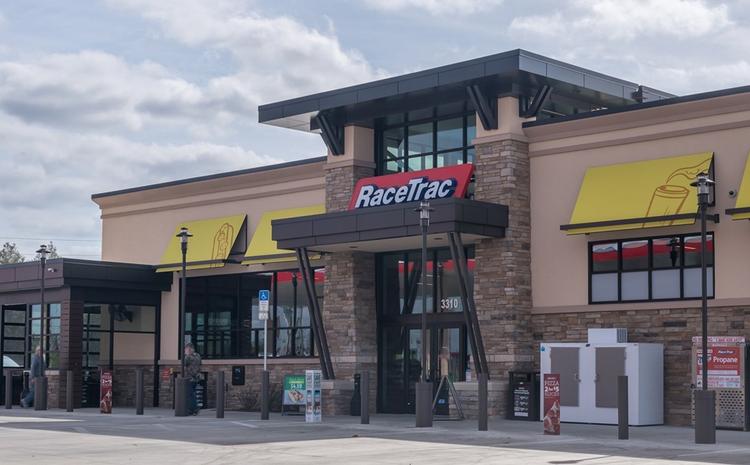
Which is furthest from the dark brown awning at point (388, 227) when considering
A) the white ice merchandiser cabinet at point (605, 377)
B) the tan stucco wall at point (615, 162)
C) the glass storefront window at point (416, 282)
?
the white ice merchandiser cabinet at point (605, 377)

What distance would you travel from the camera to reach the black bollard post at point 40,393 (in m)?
35.9

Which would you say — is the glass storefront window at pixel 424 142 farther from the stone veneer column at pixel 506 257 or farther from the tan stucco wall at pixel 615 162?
the tan stucco wall at pixel 615 162

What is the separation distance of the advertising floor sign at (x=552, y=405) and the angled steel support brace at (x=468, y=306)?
17.3ft

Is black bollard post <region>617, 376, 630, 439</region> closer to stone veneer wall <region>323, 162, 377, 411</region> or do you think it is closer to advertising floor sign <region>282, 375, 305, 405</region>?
advertising floor sign <region>282, 375, 305, 405</region>

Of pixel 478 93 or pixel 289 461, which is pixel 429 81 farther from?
pixel 289 461

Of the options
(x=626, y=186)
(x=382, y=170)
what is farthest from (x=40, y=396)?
(x=626, y=186)

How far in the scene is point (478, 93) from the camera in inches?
1187

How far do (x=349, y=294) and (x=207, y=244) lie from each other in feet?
23.6

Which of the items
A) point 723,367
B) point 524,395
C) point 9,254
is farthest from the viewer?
point 9,254

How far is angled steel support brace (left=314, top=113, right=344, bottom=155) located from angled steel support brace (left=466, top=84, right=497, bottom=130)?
5.10 metres

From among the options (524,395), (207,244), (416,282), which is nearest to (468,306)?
(524,395)

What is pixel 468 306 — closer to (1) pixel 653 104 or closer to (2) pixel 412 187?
(2) pixel 412 187

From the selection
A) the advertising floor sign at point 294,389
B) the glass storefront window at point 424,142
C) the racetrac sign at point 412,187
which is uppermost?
the glass storefront window at point 424,142

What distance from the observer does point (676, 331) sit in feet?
90.1
